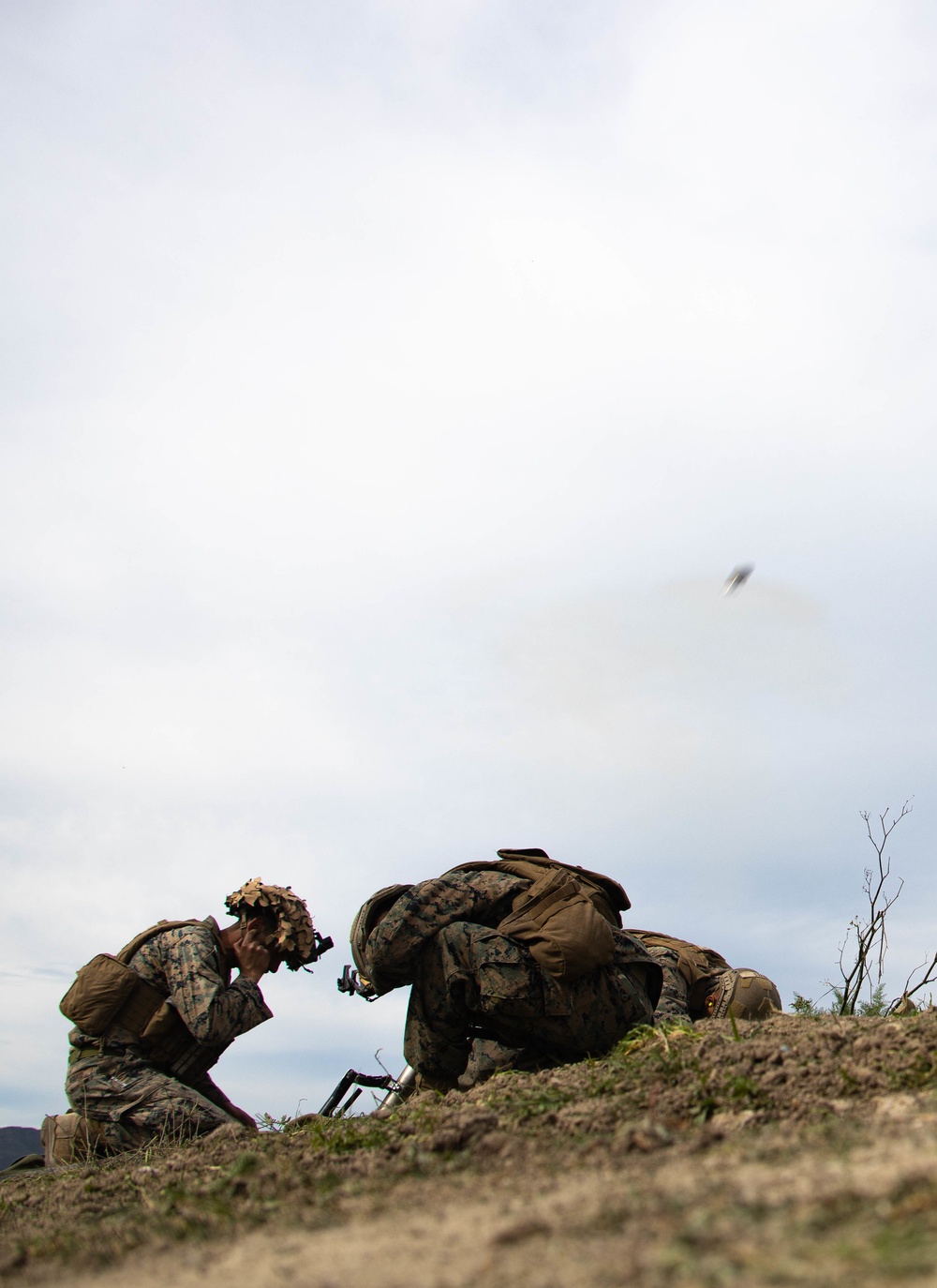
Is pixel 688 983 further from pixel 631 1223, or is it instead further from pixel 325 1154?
pixel 631 1223

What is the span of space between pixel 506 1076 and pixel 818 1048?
1.51 meters

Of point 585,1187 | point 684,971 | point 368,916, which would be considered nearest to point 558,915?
point 368,916

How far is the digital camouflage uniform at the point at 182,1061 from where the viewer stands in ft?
19.4

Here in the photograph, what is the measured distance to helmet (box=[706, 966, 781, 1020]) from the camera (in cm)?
722

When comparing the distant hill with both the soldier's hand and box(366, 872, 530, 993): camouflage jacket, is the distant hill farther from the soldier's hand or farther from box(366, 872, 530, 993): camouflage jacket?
box(366, 872, 530, 993): camouflage jacket

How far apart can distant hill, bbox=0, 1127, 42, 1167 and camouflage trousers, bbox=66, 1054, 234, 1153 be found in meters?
9.08

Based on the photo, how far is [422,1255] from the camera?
7.80ft

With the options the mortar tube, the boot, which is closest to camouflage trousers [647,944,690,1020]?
the mortar tube

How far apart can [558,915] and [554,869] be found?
1.34 feet

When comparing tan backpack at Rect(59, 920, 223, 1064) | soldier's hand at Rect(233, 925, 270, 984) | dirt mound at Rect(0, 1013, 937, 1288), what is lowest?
dirt mound at Rect(0, 1013, 937, 1288)

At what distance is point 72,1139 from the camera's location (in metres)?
5.95

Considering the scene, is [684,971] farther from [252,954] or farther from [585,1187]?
[585,1187]

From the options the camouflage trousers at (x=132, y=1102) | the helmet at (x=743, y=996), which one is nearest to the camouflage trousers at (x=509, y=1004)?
the camouflage trousers at (x=132, y=1102)

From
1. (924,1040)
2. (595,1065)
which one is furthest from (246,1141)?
(924,1040)
